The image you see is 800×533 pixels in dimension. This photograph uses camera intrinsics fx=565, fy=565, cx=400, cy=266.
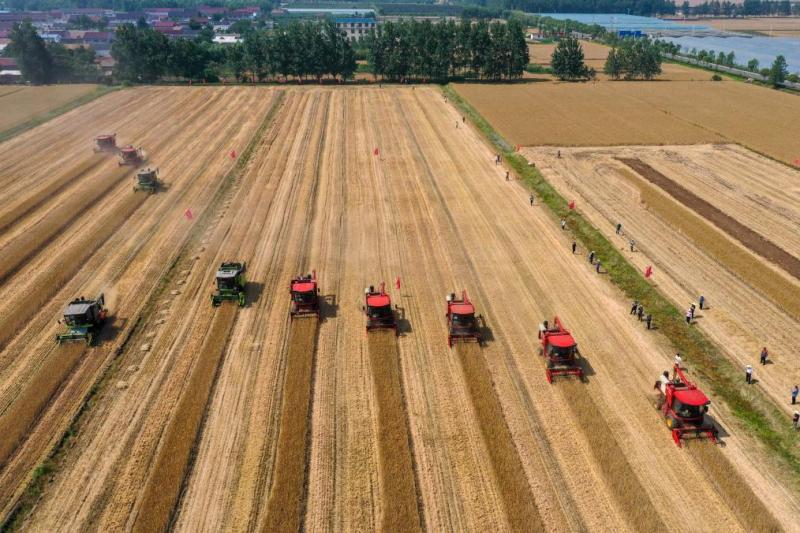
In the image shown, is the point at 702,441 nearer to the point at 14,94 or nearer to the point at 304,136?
the point at 304,136

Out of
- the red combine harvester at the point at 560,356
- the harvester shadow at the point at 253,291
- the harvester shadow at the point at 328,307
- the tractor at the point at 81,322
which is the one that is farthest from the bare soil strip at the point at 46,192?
the red combine harvester at the point at 560,356

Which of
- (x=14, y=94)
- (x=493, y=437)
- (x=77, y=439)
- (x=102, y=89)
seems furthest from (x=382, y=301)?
(x=14, y=94)

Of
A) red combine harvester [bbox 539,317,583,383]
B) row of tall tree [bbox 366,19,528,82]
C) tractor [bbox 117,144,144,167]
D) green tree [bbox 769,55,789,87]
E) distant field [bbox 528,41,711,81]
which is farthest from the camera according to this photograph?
distant field [bbox 528,41,711,81]

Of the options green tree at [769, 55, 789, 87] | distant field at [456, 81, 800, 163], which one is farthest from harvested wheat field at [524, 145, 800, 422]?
green tree at [769, 55, 789, 87]

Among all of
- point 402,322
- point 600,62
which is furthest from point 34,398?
point 600,62

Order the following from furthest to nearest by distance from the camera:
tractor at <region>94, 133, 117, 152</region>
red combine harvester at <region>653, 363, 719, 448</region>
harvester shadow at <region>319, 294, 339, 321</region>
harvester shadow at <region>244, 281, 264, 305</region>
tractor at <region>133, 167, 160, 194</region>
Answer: tractor at <region>94, 133, 117, 152</region> → tractor at <region>133, 167, 160, 194</region> → harvester shadow at <region>244, 281, 264, 305</region> → harvester shadow at <region>319, 294, 339, 321</region> → red combine harvester at <region>653, 363, 719, 448</region>

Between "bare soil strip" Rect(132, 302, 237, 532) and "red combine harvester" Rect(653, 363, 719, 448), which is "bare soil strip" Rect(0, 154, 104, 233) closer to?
"bare soil strip" Rect(132, 302, 237, 532)
